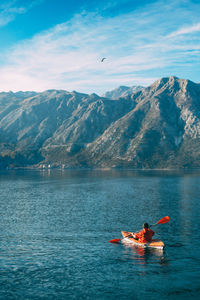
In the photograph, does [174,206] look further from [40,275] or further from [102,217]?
[40,275]

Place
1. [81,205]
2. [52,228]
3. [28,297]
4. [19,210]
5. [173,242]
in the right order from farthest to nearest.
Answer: [81,205], [19,210], [52,228], [173,242], [28,297]

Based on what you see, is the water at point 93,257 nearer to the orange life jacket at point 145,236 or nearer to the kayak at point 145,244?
the kayak at point 145,244

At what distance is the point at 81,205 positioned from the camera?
119m

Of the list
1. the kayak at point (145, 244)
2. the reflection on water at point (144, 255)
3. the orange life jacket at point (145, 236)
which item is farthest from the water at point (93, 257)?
the orange life jacket at point (145, 236)

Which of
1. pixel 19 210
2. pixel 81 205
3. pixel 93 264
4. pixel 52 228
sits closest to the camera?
pixel 93 264

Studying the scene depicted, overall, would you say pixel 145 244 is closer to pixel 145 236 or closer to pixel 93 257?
pixel 145 236

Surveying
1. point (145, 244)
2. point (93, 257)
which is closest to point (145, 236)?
point (145, 244)

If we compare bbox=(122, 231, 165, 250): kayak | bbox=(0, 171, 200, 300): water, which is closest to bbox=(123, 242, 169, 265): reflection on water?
bbox=(0, 171, 200, 300): water

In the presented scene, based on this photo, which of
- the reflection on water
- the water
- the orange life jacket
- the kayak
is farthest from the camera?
the orange life jacket

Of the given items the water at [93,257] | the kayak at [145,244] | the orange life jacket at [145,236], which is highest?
the orange life jacket at [145,236]

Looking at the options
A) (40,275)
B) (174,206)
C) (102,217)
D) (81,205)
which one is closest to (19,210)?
(81,205)

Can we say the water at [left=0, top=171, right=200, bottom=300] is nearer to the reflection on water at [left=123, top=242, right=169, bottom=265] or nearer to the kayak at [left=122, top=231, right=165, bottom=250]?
the reflection on water at [left=123, top=242, right=169, bottom=265]

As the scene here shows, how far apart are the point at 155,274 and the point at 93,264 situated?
10823mm


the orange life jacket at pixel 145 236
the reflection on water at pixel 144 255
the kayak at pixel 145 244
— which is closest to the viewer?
the reflection on water at pixel 144 255
